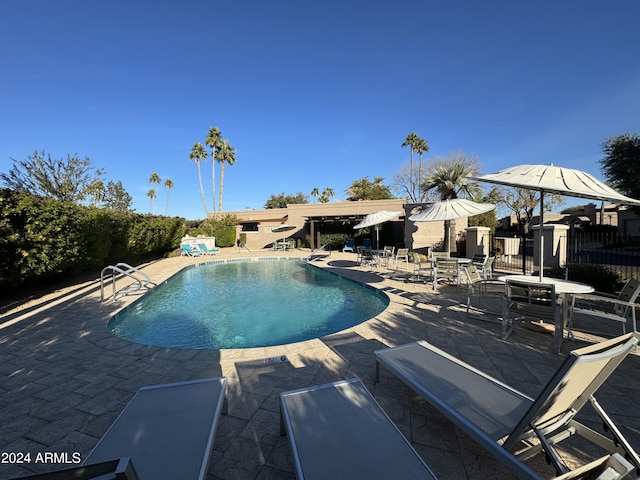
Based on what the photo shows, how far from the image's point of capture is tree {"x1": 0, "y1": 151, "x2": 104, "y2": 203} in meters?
19.0

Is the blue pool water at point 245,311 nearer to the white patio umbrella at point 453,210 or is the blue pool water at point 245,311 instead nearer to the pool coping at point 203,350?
the pool coping at point 203,350

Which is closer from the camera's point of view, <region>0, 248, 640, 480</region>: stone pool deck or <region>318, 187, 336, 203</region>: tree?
<region>0, 248, 640, 480</region>: stone pool deck

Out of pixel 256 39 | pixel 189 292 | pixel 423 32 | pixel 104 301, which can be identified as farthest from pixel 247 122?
pixel 104 301

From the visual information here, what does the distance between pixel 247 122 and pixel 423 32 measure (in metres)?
15.6

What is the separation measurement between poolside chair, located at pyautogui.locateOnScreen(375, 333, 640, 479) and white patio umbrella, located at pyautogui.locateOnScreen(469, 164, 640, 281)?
96.6 inches

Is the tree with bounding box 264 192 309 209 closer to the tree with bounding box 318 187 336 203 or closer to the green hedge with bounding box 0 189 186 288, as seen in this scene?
the tree with bounding box 318 187 336 203

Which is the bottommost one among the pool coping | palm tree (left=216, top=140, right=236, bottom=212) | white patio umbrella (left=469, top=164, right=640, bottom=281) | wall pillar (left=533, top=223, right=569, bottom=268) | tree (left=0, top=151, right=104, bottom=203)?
the pool coping

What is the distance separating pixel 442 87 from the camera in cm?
1719

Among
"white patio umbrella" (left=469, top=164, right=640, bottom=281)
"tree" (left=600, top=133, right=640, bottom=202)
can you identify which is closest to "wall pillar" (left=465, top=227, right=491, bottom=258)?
"white patio umbrella" (left=469, top=164, right=640, bottom=281)

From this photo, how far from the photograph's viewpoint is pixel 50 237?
806 centimetres

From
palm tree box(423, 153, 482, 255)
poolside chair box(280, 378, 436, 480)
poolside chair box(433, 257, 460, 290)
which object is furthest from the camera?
palm tree box(423, 153, 482, 255)

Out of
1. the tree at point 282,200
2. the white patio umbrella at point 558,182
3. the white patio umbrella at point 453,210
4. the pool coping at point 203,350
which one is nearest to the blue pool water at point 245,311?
the pool coping at point 203,350

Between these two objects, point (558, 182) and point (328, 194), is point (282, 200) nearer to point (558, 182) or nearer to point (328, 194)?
point (328, 194)

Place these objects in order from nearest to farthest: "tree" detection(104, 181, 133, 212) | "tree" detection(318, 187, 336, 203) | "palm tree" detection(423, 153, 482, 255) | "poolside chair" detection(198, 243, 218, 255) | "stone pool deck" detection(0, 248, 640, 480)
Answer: "stone pool deck" detection(0, 248, 640, 480) < "palm tree" detection(423, 153, 482, 255) < "poolside chair" detection(198, 243, 218, 255) < "tree" detection(104, 181, 133, 212) < "tree" detection(318, 187, 336, 203)
